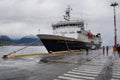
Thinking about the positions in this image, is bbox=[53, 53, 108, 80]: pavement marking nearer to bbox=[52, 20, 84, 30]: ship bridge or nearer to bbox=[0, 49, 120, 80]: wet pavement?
bbox=[0, 49, 120, 80]: wet pavement

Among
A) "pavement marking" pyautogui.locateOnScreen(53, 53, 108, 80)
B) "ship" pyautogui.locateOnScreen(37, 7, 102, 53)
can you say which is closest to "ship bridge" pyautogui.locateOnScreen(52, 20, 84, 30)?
"ship" pyautogui.locateOnScreen(37, 7, 102, 53)

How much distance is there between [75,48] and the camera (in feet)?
160

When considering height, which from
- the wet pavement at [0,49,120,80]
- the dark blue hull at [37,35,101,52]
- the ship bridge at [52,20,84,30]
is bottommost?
the dark blue hull at [37,35,101,52]

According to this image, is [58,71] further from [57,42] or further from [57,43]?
[57,43]

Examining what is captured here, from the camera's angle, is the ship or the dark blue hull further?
the ship

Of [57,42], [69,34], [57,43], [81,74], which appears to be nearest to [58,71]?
[81,74]

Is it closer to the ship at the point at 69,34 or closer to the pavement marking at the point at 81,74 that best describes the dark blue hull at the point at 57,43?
the ship at the point at 69,34

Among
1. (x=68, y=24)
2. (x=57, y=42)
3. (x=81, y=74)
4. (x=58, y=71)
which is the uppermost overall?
(x=68, y=24)

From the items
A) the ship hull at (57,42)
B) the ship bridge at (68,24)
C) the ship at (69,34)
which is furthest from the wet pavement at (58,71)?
the ship bridge at (68,24)

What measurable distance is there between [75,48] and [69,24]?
5.30 m

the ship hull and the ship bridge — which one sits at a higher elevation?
the ship bridge

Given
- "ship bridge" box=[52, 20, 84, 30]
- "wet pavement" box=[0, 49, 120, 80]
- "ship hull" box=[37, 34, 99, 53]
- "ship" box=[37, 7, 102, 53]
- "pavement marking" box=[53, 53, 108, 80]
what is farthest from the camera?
"ship bridge" box=[52, 20, 84, 30]

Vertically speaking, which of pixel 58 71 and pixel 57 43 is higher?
pixel 58 71

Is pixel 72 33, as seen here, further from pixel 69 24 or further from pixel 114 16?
pixel 114 16
